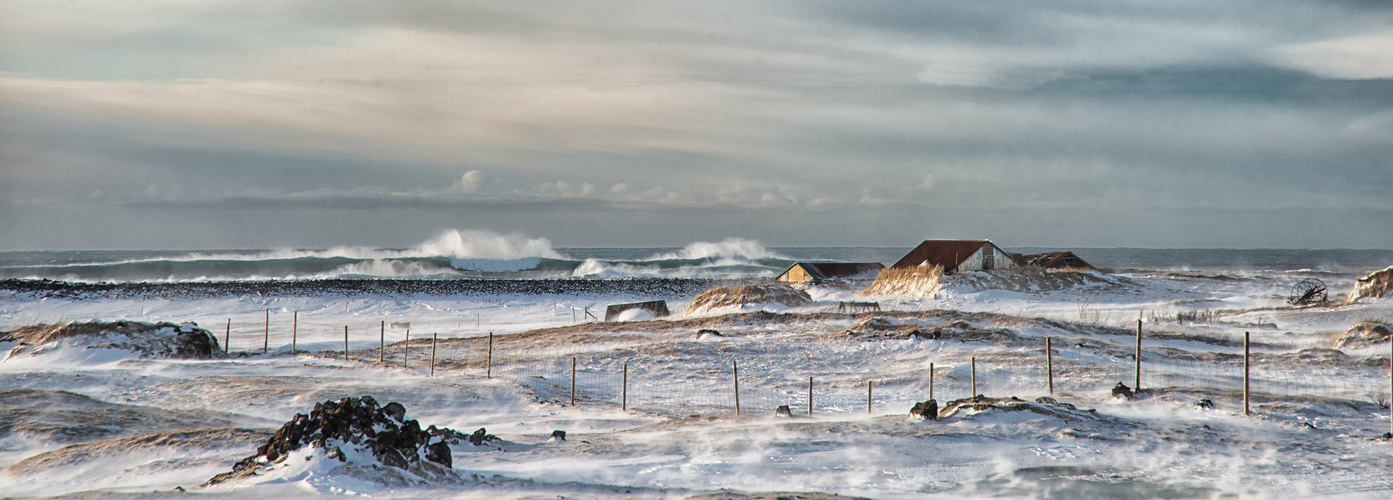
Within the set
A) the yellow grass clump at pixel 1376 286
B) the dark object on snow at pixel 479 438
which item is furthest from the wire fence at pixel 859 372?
the yellow grass clump at pixel 1376 286

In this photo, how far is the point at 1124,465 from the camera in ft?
42.1

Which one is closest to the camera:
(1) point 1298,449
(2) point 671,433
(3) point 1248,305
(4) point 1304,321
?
(1) point 1298,449

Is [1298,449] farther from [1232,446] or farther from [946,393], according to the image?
[946,393]

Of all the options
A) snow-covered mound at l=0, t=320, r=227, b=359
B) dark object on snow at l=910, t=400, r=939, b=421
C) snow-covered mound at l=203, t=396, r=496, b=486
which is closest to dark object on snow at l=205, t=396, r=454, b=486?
snow-covered mound at l=203, t=396, r=496, b=486

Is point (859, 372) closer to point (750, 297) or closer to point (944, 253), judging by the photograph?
point (750, 297)

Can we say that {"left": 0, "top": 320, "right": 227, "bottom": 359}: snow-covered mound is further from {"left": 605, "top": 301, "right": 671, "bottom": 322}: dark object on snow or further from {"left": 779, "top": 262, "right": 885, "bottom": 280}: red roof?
{"left": 779, "top": 262, "right": 885, "bottom": 280}: red roof

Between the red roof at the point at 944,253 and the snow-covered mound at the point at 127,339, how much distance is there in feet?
126

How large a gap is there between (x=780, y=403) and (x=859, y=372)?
487cm

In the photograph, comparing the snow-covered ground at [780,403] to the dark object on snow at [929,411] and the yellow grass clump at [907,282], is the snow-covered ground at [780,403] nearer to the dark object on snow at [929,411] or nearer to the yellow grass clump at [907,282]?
the dark object on snow at [929,411]

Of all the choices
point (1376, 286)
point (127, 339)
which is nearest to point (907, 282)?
point (1376, 286)

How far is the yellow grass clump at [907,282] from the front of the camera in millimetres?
48875

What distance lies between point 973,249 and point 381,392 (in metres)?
41.5

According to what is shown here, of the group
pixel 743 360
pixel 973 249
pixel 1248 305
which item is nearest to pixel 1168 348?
pixel 743 360

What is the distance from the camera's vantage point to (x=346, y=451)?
10867mm
